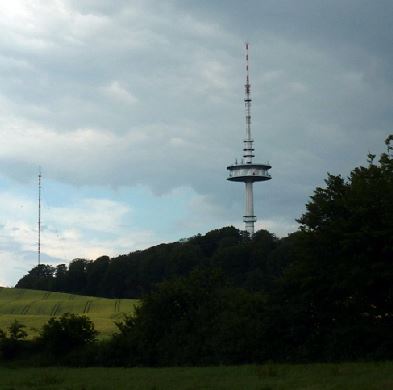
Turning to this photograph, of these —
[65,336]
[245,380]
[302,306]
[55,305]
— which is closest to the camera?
[245,380]

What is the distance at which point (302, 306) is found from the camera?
36.2 meters

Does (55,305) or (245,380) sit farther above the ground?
(55,305)

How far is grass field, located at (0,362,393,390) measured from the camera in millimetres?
21359

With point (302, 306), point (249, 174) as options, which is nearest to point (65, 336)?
point (302, 306)

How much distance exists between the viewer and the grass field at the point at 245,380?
21.4 metres

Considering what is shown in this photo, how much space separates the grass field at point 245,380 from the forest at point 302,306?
21.6 feet

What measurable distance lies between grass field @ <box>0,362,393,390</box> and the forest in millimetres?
6578

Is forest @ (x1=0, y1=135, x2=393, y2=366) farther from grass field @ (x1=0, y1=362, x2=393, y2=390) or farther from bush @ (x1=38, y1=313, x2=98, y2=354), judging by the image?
grass field @ (x1=0, y1=362, x2=393, y2=390)

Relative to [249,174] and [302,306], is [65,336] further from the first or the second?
[249,174]

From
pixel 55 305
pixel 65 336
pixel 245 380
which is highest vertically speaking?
pixel 55 305

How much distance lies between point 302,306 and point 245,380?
472 inches

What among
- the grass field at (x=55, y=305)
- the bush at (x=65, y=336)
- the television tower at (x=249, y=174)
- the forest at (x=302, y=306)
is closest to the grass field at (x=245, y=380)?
the forest at (x=302, y=306)

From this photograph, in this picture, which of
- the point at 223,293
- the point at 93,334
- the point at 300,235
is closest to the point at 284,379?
the point at 300,235

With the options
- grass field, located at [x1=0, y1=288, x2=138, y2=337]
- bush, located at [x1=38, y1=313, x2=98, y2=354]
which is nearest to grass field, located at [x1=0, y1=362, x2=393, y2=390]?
bush, located at [x1=38, y1=313, x2=98, y2=354]
